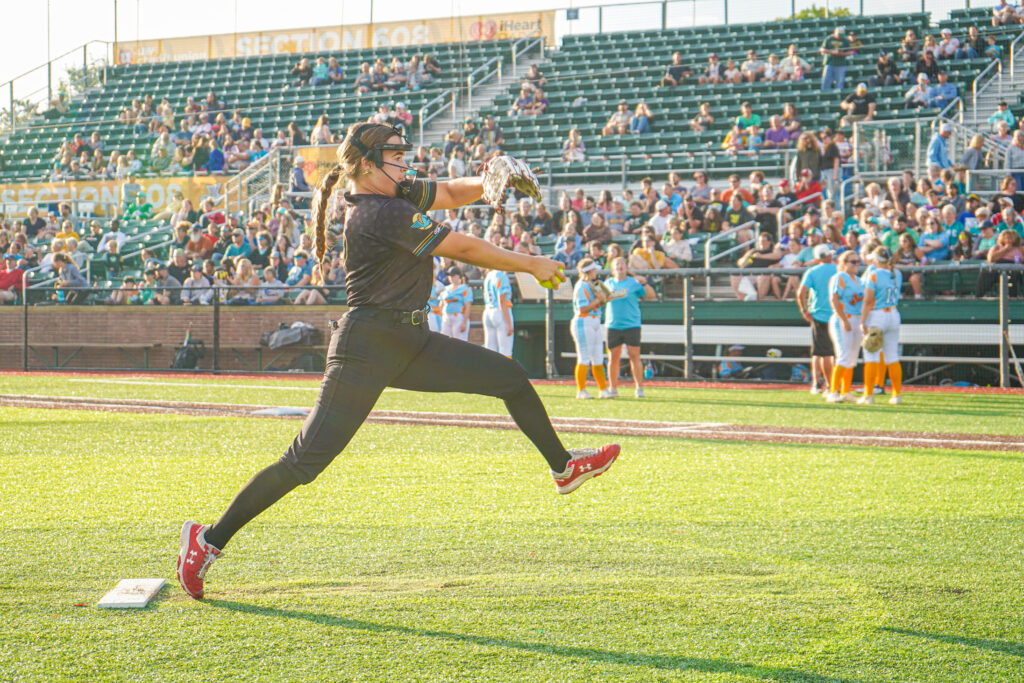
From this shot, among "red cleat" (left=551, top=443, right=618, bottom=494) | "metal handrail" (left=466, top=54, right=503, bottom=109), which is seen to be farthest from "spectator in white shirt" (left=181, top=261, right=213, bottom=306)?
"red cleat" (left=551, top=443, right=618, bottom=494)

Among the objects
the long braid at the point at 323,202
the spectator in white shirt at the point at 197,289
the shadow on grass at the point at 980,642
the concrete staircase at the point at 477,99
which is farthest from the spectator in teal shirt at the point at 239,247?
the shadow on grass at the point at 980,642

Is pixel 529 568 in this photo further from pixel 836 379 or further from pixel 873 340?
pixel 836 379

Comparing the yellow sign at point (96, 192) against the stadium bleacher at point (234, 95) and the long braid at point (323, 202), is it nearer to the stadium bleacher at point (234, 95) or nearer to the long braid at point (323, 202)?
the stadium bleacher at point (234, 95)

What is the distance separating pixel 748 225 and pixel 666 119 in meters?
7.29

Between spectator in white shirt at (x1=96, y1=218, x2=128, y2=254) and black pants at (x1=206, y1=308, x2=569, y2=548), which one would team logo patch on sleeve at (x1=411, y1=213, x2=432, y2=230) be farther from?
spectator in white shirt at (x1=96, y1=218, x2=128, y2=254)

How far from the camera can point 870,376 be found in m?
15.0

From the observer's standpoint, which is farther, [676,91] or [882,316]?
[676,91]

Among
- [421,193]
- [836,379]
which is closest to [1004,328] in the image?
[836,379]

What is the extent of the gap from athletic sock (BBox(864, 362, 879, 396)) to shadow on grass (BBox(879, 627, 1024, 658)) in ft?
36.6

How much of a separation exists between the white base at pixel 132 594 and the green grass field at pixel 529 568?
6cm

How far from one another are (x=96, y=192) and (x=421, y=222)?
29049 mm

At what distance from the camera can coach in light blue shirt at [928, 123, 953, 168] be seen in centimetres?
1998

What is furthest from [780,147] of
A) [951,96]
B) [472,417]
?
[472,417]

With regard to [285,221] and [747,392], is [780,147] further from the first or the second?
[285,221]
